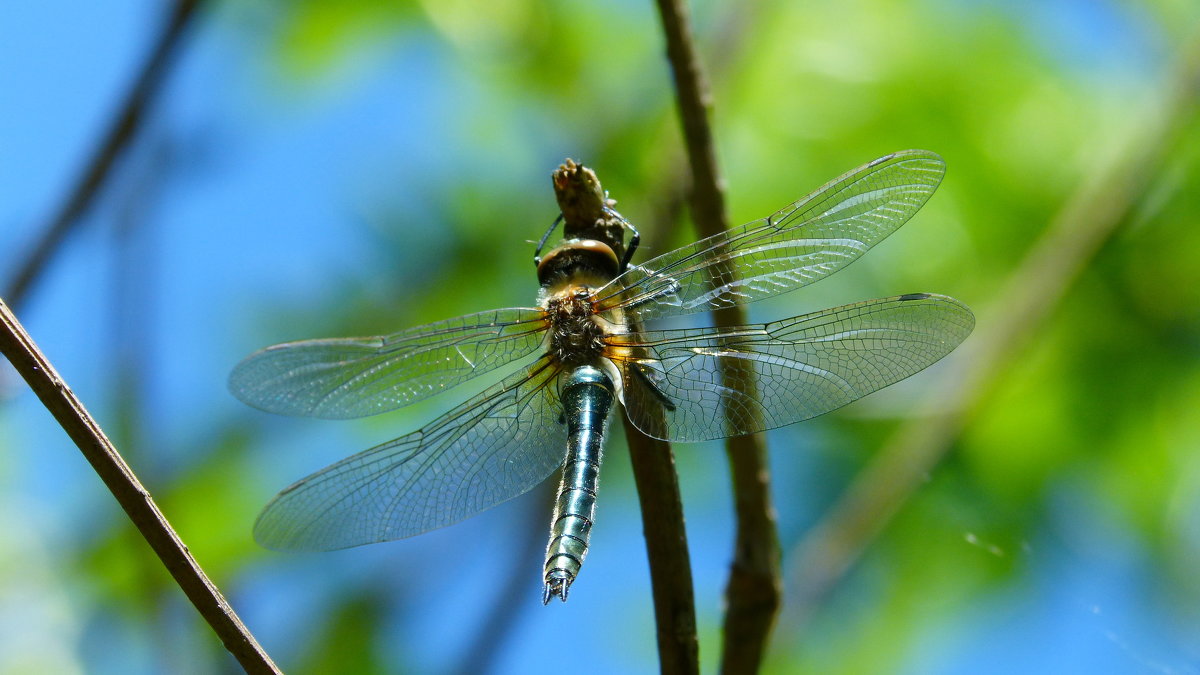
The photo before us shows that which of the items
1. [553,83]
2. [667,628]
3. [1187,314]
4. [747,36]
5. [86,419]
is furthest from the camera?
[553,83]

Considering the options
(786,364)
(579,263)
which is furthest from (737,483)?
(579,263)

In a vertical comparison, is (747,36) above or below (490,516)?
above

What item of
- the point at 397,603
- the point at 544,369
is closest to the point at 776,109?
the point at 544,369

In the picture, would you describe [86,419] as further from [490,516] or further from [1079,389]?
[1079,389]

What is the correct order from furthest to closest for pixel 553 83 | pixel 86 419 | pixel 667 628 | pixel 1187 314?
pixel 553 83 → pixel 1187 314 → pixel 667 628 → pixel 86 419

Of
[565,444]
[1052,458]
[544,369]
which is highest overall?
[544,369]

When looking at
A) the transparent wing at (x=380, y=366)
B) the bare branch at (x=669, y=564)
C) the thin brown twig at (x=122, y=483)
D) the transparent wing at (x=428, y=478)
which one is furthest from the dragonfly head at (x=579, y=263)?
the thin brown twig at (x=122, y=483)

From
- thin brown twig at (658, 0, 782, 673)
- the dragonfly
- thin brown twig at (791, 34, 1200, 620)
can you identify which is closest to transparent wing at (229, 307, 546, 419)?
the dragonfly
